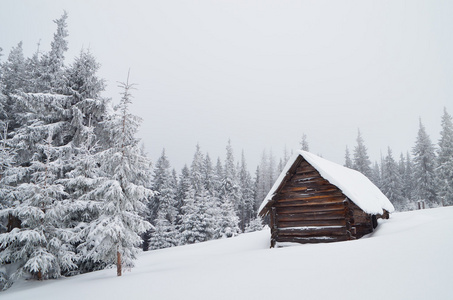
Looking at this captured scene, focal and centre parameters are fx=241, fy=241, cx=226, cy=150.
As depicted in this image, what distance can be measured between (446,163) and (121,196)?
42800mm

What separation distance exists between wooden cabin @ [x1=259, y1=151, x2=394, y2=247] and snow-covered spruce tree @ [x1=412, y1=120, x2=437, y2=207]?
33222mm

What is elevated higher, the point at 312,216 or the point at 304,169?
the point at 304,169

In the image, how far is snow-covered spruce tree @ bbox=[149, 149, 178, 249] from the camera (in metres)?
37.9

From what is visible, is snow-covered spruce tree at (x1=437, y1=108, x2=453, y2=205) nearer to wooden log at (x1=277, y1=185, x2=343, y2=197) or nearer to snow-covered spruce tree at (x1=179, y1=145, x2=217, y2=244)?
wooden log at (x1=277, y1=185, x2=343, y2=197)

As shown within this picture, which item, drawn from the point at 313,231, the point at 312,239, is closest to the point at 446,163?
the point at 313,231

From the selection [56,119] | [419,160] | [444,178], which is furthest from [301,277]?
[419,160]

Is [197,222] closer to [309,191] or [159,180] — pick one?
[159,180]

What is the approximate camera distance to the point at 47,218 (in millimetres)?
12523

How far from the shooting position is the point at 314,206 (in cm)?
1448

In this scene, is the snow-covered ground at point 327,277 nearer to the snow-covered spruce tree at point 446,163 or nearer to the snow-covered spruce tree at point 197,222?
the snow-covered spruce tree at point 197,222

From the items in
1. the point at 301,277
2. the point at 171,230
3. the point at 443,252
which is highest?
the point at 443,252

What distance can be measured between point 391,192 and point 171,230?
43839 millimetres

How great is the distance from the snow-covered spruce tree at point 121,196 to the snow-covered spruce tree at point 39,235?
88.2 inches

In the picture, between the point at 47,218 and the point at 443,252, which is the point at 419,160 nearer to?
the point at 443,252
